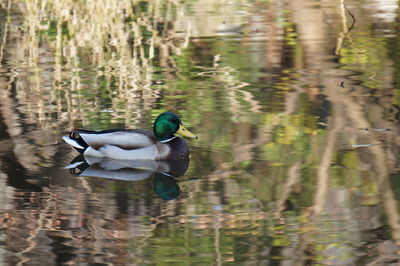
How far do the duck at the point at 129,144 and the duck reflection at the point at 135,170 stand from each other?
0.15 feet

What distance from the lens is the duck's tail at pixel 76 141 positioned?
9070mm

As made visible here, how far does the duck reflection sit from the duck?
45 mm

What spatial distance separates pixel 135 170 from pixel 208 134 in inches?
39.2

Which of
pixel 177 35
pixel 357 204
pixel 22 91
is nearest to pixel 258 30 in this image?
pixel 177 35

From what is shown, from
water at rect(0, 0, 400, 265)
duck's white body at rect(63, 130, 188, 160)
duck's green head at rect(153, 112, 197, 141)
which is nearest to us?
water at rect(0, 0, 400, 265)

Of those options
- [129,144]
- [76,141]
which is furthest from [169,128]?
[76,141]

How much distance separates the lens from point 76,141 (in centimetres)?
909

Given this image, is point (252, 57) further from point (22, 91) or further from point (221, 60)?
point (22, 91)

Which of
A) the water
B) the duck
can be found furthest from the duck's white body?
the water

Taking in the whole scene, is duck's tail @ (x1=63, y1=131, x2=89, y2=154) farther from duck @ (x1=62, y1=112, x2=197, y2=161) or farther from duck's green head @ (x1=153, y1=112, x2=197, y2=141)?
duck's green head @ (x1=153, y1=112, x2=197, y2=141)

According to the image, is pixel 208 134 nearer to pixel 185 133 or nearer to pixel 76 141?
pixel 185 133

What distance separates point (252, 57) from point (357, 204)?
226 inches

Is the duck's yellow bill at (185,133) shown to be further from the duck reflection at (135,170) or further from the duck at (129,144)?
the duck reflection at (135,170)

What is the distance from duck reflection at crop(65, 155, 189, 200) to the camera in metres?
8.45
